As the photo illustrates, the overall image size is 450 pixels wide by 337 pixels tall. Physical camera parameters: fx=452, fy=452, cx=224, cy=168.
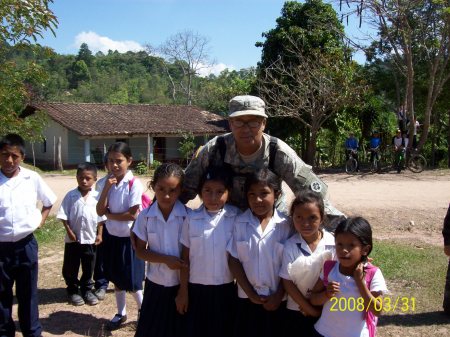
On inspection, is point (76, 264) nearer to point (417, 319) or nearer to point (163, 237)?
point (163, 237)

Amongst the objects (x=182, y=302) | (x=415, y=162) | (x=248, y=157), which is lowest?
(x=182, y=302)

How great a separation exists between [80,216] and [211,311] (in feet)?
7.93

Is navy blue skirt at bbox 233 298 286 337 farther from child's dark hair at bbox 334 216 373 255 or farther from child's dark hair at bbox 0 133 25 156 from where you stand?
child's dark hair at bbox 0 133 25 156

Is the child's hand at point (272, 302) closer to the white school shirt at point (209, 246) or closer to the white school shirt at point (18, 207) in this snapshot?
the white school shirt at point (209, 246)

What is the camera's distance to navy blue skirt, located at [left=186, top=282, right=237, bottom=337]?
2561 millimetres

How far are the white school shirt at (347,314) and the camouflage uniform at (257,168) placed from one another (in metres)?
0.41

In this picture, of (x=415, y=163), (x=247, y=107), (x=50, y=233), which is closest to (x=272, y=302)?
(x=247, y=107)

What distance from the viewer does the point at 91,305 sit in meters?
4.46

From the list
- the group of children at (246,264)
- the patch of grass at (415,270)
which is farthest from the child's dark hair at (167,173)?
the patch of grass at (415,270)

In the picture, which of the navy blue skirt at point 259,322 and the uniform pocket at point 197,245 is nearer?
the navy blue skirt at point 259,322

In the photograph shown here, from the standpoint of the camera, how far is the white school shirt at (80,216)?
4.53 m

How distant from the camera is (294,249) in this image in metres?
2.37

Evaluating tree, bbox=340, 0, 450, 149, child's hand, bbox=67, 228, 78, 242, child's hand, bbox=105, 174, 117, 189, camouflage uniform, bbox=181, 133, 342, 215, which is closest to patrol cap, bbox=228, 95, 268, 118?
camouflage uniform, bbox=181, 133, 342, 215

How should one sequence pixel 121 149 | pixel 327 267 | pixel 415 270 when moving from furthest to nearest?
pixel 415 270, pixel 121 149, pixel 327 267
